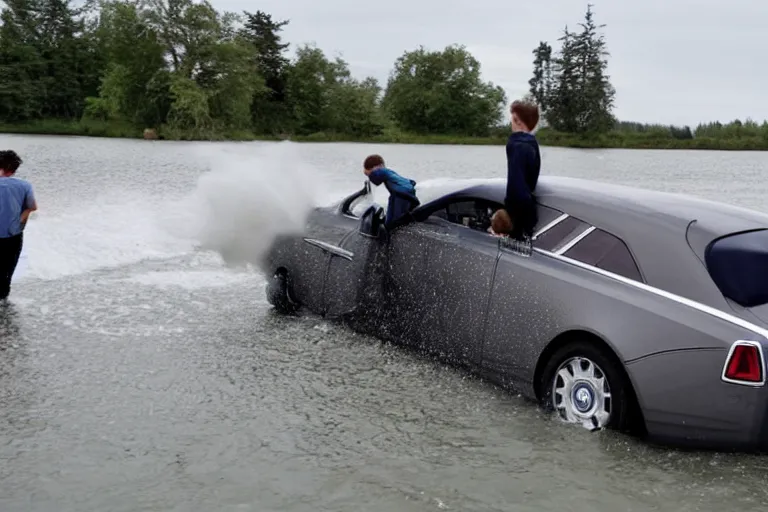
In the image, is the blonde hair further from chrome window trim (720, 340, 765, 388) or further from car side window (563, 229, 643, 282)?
chrome window trim (720, 340, 765, 388)

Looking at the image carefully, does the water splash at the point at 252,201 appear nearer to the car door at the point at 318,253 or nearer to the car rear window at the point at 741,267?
the car door at the point at 318,253

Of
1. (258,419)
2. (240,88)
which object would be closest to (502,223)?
(258,419)

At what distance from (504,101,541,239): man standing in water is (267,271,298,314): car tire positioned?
311 cm

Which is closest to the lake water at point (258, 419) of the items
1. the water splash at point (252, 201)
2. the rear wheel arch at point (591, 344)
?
the water splash at point (252, 201)

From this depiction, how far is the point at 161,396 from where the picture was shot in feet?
19.6

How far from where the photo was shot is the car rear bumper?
4.46 metres

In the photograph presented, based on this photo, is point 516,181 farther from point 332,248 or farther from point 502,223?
point 332,248

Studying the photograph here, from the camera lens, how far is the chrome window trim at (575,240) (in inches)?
218

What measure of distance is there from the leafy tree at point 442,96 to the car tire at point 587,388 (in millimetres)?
108427

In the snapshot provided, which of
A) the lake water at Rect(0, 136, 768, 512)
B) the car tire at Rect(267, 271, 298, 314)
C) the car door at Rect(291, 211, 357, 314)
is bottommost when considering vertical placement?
the lake water at Rect(0, 136, 768, 512)

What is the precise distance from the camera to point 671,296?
191 inches

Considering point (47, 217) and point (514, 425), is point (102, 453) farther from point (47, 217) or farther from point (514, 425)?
point (47, 217)

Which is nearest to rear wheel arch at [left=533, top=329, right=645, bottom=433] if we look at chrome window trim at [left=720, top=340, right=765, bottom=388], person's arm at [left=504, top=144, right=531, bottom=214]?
chrome window trim at [left=720, top=340, right=765, bottom=388]

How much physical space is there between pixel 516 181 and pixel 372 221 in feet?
5.51
